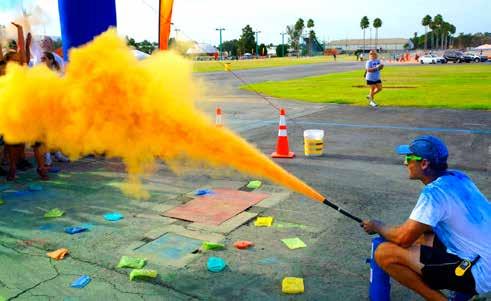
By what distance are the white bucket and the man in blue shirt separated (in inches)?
217

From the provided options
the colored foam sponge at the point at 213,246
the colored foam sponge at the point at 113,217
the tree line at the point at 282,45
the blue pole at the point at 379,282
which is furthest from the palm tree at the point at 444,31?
the blue pole at the point at 379,282

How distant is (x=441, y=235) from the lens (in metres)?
3.34

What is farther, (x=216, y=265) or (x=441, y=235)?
(x=216, y=265)

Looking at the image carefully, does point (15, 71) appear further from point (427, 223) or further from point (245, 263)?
point (427, 223)

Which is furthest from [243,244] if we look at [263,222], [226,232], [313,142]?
[313,142]

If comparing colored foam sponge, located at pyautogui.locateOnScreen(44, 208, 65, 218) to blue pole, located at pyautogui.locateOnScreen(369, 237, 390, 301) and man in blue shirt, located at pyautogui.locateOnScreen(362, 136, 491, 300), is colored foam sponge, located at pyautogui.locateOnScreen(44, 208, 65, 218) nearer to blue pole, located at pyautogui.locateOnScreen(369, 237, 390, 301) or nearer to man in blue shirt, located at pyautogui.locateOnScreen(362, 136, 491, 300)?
blue pole, located at pyautogui.locateOnScreen(369, 237, 390, 301)

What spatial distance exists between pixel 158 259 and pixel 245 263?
3.17 ft

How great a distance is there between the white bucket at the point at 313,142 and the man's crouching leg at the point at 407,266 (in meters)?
5.51

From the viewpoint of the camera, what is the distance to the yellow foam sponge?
4055 mm

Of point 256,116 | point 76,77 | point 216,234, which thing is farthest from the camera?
point 256,116

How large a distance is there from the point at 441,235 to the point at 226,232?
109 inches

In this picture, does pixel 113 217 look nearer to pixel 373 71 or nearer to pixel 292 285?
pixel 292 285

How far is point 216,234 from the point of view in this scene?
17.7 ft

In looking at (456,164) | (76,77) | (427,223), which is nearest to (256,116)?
(456,164)
